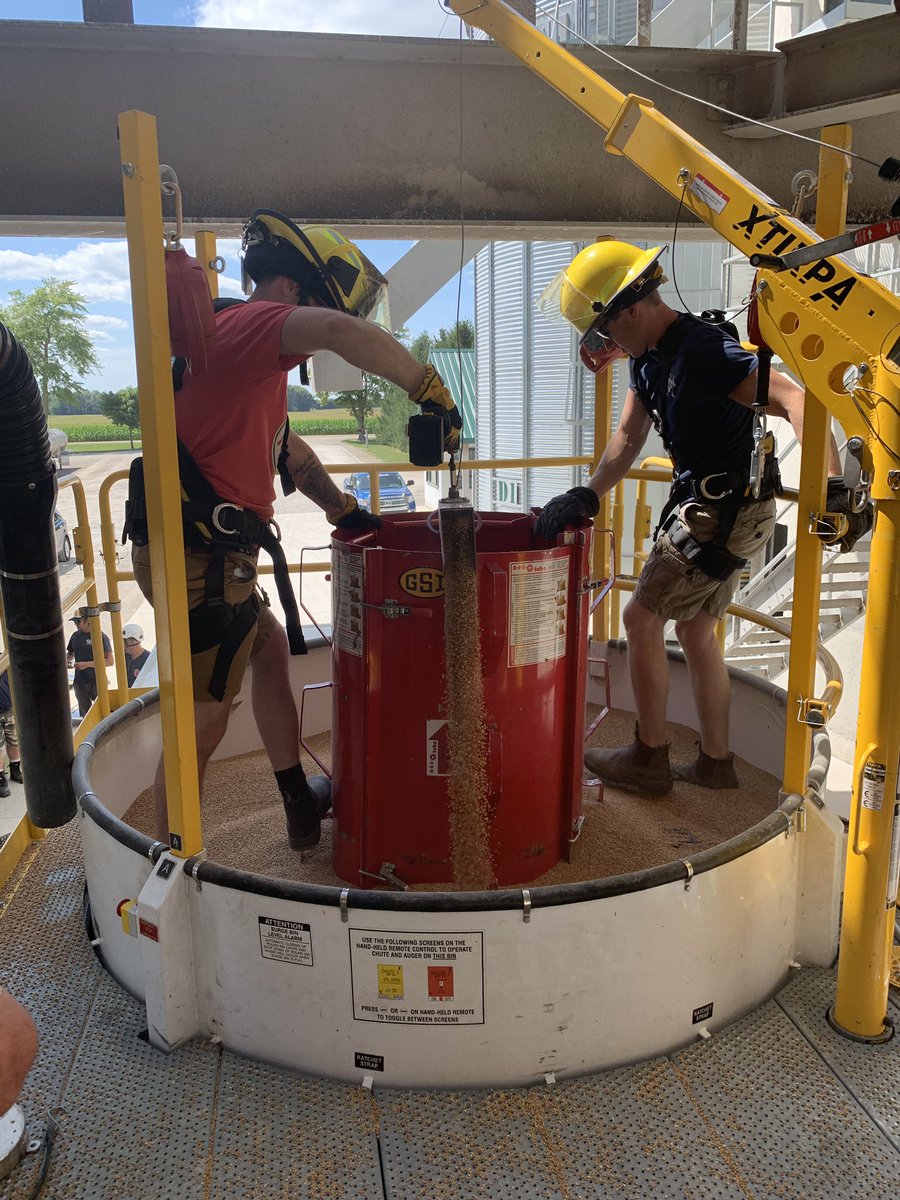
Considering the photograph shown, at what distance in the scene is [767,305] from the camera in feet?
7.53

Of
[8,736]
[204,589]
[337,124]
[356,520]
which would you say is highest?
[337,124]

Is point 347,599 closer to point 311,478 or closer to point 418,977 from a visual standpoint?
point 311,478

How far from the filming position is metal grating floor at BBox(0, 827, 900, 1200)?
1931 mm

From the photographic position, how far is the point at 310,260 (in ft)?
8.91

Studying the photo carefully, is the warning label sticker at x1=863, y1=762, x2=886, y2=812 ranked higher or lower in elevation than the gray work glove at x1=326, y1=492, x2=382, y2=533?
lower

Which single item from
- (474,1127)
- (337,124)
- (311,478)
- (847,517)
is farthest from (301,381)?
(474,1127)

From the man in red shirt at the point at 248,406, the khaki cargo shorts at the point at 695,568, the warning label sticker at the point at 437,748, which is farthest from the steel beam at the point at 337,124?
the warning label sticker at the point at 437,748

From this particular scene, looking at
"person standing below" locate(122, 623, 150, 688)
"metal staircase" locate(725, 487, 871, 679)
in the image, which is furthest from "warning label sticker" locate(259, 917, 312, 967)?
"person standing below" locate(122, 623, 150, 688)

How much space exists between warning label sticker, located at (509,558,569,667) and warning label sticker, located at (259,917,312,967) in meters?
0.97

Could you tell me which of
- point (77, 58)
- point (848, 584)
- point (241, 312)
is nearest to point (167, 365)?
point (241, 312)

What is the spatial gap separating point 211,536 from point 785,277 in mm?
1721

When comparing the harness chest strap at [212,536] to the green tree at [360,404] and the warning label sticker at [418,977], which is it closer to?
the warning label sticker at [418,977]

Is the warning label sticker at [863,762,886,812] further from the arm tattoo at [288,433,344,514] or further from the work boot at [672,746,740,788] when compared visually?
the arm tattoo at [288,433,344,514]

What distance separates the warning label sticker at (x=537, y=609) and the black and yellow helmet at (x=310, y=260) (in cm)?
102
